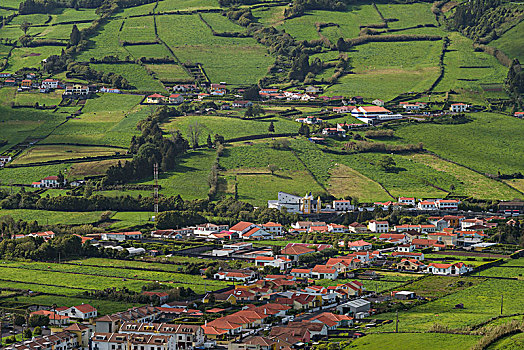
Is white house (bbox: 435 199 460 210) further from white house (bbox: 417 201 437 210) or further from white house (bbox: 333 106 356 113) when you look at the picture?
white house (bbox: 333 106 356 113)

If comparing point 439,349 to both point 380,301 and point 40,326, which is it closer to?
point 380,301

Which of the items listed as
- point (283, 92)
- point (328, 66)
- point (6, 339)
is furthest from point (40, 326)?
point (328, 66)

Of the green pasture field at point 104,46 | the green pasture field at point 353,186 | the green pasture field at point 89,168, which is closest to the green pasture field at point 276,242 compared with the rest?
the green pasture field at point 353,186

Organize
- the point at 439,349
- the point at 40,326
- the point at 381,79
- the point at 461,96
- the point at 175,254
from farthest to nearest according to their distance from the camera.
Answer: the point at 381,79 → the point at 461,96 → the point at 175,254 → the point at 40,326 → the point at 439,349

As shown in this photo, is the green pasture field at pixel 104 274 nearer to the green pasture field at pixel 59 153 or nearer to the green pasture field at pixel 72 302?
the green pasture field at pixel 72 302

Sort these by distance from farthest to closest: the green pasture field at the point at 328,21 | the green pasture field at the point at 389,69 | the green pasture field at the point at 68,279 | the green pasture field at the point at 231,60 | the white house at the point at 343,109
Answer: the green pasture field at the point at 328,21 < the green pasture field at the point at 231,60 < the green pasture field at the point at 389,69 < the white house at the point at 343,109 < the green pasture field at the point at 68,279

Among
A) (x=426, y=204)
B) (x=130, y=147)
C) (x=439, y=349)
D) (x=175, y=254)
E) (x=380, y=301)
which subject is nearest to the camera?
(x=439, y=349)
